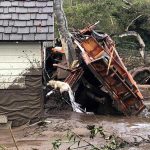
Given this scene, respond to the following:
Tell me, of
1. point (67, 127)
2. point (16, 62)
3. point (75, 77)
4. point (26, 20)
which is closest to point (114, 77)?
point (75, 77)

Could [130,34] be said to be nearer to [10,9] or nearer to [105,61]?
Answer: [105,61]

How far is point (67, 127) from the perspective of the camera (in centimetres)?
1258

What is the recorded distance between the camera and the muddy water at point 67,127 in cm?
1072

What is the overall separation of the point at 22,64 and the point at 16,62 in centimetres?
18

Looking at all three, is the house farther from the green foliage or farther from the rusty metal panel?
the green foliage

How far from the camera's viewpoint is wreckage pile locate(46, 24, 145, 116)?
15133 millimetres

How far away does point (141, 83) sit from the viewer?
23.4m

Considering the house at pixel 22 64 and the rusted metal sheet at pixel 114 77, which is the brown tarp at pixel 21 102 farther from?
the rusted metal sheet at pixel 114 77

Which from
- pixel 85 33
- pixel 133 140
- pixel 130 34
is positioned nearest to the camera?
pixel 133 140

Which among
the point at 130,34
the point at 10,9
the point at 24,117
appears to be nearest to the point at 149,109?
the point at 24,117

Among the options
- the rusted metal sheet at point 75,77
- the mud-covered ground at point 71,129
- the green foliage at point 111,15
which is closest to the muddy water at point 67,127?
the mud-covered ground at point 71,129

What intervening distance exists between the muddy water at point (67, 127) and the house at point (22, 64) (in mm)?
590

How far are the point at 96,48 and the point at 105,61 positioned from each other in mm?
1106

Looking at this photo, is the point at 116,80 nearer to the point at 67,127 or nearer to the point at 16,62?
the point at 67,127
